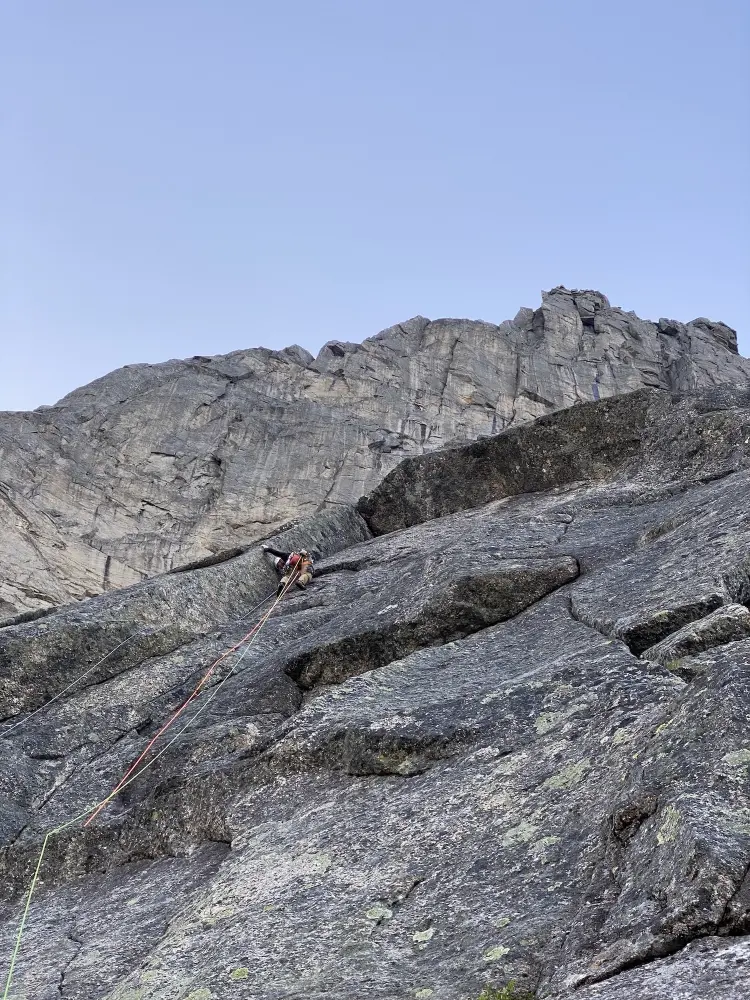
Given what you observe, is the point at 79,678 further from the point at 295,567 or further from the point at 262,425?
the point at 262,425

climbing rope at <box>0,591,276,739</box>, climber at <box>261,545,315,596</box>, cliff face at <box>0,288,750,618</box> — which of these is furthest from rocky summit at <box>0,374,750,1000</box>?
cliff face at <box>0,288,750,618</box>

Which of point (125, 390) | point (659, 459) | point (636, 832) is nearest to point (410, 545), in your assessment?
point (659, 459)

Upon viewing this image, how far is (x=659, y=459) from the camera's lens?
1992 centimetres

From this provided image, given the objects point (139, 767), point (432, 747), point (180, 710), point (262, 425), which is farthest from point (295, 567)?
point (262, 425)

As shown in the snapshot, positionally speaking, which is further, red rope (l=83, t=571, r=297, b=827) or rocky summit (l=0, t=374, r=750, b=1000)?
red rope (l=83, t=571, r=297, b=827)

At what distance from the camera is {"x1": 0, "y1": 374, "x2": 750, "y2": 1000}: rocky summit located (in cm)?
762

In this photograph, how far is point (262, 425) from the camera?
52.7m

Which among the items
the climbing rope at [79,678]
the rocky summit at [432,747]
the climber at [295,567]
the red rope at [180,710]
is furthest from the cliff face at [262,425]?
the red rope at [180,710]

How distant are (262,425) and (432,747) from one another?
42.7 meters

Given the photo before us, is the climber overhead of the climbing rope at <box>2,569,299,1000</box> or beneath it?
overhead

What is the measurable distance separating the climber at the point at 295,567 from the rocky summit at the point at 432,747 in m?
0.59

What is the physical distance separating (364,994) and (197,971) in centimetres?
171

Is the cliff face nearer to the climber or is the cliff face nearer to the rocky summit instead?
the climber

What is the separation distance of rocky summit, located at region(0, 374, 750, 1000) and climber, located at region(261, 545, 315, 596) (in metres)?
0.59
